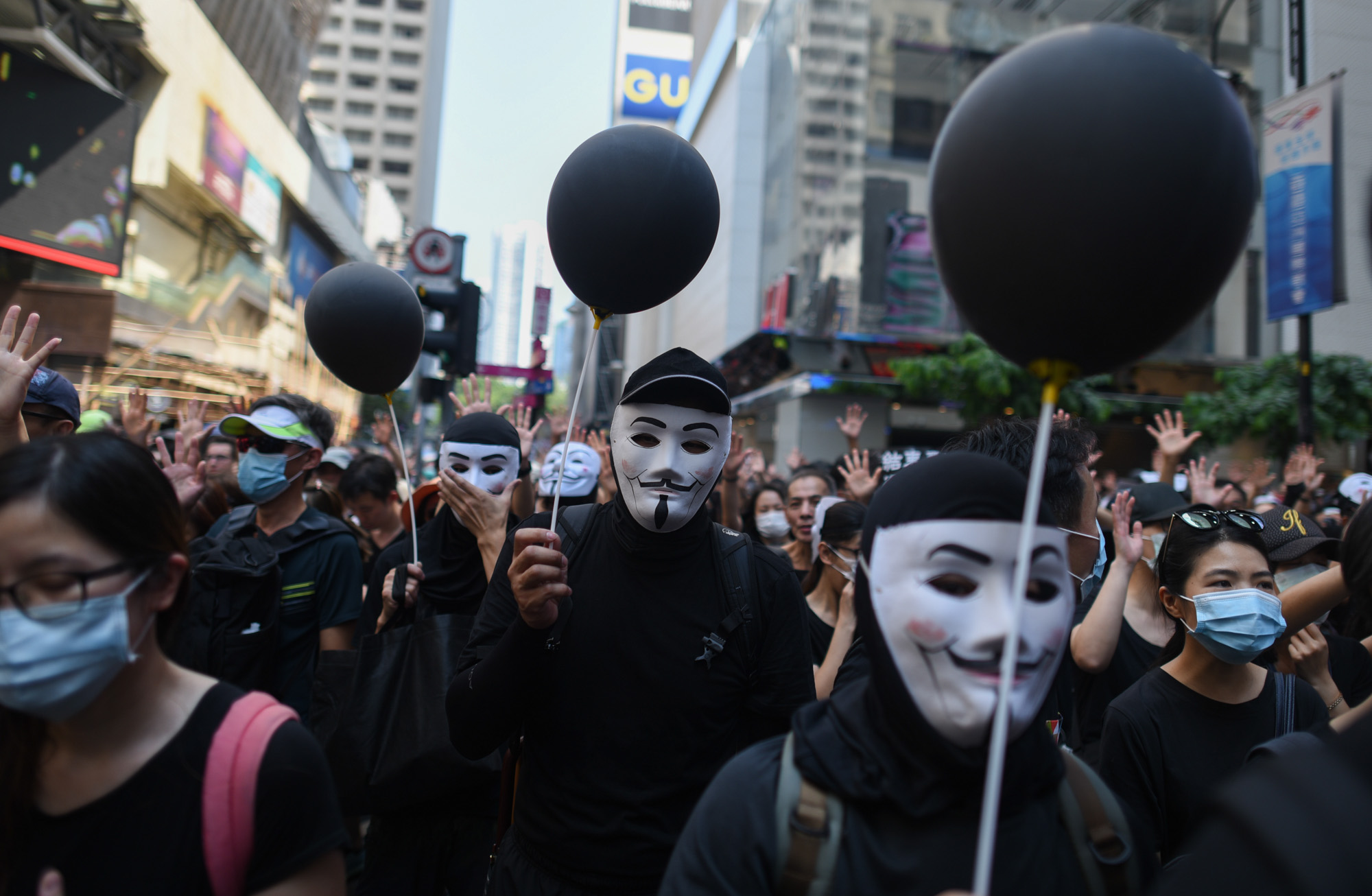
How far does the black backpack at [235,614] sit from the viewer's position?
3.15m

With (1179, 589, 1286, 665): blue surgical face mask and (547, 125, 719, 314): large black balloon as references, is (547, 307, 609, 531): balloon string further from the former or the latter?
(1179, 589, 1286, 665): blue surgical face mask

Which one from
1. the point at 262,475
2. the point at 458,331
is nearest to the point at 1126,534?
the point at 262,475

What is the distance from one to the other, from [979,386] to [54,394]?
1920 centimetres

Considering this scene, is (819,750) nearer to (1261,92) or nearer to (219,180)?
(1261,92)

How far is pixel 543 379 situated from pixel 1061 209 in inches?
285

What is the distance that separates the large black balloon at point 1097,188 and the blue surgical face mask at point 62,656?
167 centimetres

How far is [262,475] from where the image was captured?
3.73 metres

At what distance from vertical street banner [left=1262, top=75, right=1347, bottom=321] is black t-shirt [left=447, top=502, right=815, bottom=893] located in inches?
393

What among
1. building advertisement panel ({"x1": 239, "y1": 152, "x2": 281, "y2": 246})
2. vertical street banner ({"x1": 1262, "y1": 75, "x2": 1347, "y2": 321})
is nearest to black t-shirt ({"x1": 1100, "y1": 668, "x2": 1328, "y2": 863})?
vertical street banner ({"x1": 1262, "y1": 75, "x2": 1347, "y2": 321})

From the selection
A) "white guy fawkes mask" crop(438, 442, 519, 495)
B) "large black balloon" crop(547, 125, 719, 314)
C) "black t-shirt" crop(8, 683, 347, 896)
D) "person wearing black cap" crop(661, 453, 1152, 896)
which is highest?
"large black balloon" crop(547, 125, 719, 314)

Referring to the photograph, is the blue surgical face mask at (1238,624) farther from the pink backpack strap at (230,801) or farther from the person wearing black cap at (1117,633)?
the pink backpack strap at (230,801)

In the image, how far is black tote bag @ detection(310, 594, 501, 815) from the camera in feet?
10.1

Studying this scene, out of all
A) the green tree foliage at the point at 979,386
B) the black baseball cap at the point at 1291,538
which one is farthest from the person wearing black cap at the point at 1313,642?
the green tree foliage at the point at 979,386

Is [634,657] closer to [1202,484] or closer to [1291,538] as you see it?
[1291,538]
